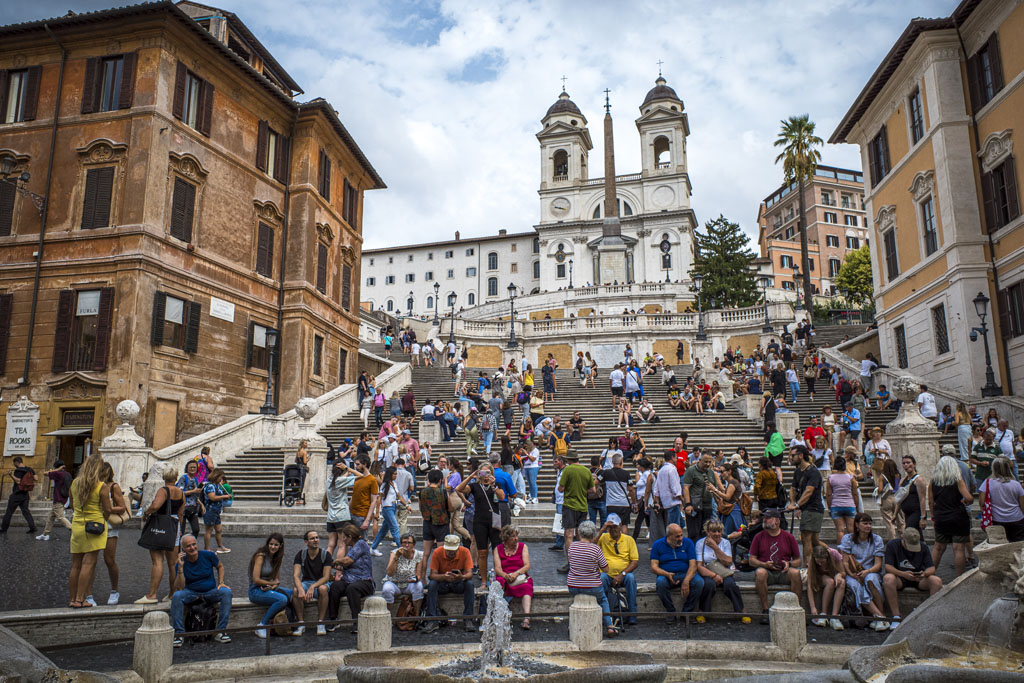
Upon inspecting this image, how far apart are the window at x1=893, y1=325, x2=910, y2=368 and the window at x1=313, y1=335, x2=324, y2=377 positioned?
2047 centimetres

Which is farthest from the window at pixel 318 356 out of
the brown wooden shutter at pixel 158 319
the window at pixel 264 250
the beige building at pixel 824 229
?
the beige building at pixel 824 229

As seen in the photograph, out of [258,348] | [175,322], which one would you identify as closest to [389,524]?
[175,322]

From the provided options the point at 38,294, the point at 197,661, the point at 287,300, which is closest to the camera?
the point at 197,661

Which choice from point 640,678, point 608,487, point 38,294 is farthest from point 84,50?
point 640,678

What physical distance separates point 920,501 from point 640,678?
5.95m

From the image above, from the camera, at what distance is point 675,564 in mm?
9180

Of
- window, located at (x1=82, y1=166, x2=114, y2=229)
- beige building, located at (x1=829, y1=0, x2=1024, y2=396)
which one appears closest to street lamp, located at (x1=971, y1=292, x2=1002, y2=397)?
beige building, located at (x1=829, y1=0, x2=1024, y2=396)

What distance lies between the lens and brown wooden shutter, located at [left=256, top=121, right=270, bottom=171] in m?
26.3

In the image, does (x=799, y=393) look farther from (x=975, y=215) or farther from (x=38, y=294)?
(x=38, y=294)

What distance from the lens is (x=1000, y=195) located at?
2098cm

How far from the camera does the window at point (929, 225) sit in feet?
76.2

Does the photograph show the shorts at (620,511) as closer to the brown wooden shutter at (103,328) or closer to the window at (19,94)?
the brown wooden shutter at (103,328)

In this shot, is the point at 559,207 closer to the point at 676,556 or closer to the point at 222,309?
the point at 222,309

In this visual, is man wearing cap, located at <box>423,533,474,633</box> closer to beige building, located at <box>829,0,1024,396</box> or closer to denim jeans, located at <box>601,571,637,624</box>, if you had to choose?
denim jeans, located at <box>601,571,637,624</box>
